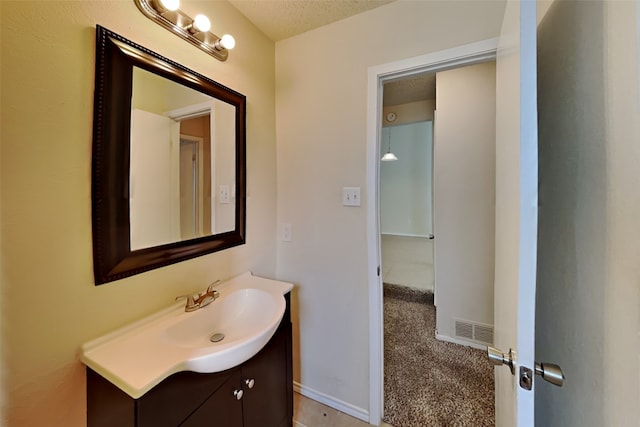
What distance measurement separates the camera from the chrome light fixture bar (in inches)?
37.2

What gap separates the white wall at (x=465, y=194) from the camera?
6.40ft

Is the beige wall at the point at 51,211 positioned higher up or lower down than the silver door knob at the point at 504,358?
higher up

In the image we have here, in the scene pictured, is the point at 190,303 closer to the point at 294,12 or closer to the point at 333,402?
the point at 333,402

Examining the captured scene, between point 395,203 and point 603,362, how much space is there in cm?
564

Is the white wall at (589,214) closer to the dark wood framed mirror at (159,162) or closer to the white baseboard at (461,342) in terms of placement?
the dark wood framed mirror at (159,162)

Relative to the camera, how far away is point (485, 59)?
1.16m

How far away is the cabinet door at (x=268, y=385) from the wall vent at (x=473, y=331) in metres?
1.62

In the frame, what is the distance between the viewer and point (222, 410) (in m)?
0.88

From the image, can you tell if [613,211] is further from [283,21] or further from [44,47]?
[283,21]

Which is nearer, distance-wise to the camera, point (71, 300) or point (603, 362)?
point (603, 362)

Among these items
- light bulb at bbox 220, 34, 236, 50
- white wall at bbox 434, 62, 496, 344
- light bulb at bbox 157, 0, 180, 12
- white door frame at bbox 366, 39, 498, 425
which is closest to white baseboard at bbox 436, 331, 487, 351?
white wall at bbox 434, 62, 496, 344

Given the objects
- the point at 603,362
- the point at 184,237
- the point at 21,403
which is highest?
the point at 184,237

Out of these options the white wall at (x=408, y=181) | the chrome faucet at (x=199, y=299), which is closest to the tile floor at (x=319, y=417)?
the chrome faucet at (x=199, y=299)

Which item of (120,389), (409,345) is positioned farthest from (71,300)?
(409,345)
